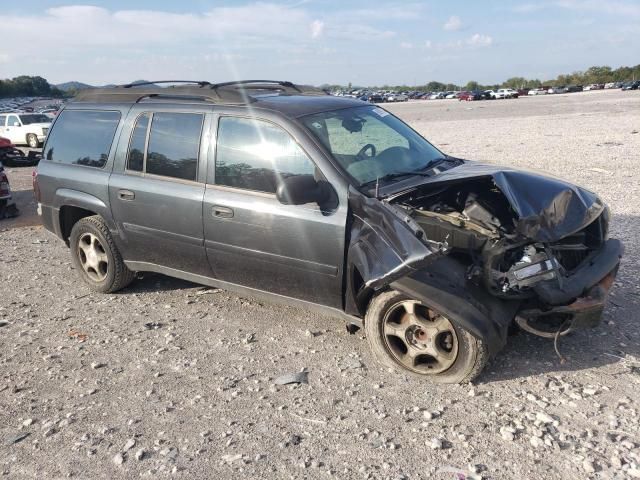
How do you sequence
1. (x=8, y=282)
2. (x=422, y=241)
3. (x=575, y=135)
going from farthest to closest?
(x=575, y=135), (x=8, y=282), (x=422, y=241)

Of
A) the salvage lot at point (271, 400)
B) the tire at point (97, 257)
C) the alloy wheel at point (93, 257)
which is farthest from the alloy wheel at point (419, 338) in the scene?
the alloy wheel at point (93, 257)

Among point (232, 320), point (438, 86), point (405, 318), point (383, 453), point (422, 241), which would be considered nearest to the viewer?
point (383, 453)

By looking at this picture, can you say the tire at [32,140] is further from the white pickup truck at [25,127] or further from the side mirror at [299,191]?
the side mirror at [299,191]

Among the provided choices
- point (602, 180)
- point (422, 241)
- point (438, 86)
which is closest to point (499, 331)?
point (422, 241)

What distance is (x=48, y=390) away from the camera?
151 inches

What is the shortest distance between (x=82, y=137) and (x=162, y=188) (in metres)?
1.43

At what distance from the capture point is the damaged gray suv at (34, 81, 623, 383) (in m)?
3.53

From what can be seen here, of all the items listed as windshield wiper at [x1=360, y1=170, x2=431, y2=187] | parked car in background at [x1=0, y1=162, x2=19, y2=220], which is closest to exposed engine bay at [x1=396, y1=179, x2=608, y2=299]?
windshield wiper at [x1=360, y1=170, x2=431, y2=187]

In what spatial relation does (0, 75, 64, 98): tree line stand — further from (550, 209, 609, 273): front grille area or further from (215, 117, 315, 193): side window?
(550, 209, 609, 273): front grille area

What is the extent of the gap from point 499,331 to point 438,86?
134336 mm

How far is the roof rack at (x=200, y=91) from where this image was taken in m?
4.64

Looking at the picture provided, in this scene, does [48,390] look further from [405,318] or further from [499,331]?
[499,331]

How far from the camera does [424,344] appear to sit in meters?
3.74

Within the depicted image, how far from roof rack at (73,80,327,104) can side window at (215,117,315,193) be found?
290 mm
